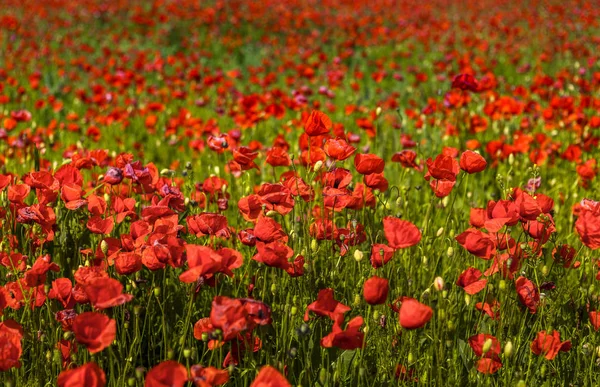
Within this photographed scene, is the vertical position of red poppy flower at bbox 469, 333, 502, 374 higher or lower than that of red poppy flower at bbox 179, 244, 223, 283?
lower

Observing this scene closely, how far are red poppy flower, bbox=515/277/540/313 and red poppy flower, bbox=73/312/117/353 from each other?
1209 mm

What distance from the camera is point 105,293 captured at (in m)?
1.48

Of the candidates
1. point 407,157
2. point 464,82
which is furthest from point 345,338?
point 464,82

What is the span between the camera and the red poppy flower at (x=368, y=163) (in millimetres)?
2068

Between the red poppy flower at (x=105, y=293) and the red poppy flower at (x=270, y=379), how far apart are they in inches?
14.2

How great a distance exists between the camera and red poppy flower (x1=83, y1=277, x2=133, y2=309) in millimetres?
1453

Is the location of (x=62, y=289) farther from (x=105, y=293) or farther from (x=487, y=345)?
(x=487, y=345)

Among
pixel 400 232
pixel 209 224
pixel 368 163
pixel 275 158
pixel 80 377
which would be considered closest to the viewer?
pixel 80 377

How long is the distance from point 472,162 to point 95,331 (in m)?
1.28

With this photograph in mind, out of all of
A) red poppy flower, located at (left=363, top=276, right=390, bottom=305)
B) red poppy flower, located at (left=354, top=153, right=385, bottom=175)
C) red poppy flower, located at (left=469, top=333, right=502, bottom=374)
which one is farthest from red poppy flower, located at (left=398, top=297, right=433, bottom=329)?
red poppy flower, located at (left=354, top=153, right=385, bottom=175)

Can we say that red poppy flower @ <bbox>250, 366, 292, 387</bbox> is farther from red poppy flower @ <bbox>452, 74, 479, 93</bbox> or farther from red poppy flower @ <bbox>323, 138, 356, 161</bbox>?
red poppy flower @ <bbox>452, 74, 479, 93</bbox>

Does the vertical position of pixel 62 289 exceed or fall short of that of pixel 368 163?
it falls short

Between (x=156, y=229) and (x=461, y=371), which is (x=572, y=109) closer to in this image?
(x=461, y=371)

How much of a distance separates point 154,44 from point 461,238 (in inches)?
397
